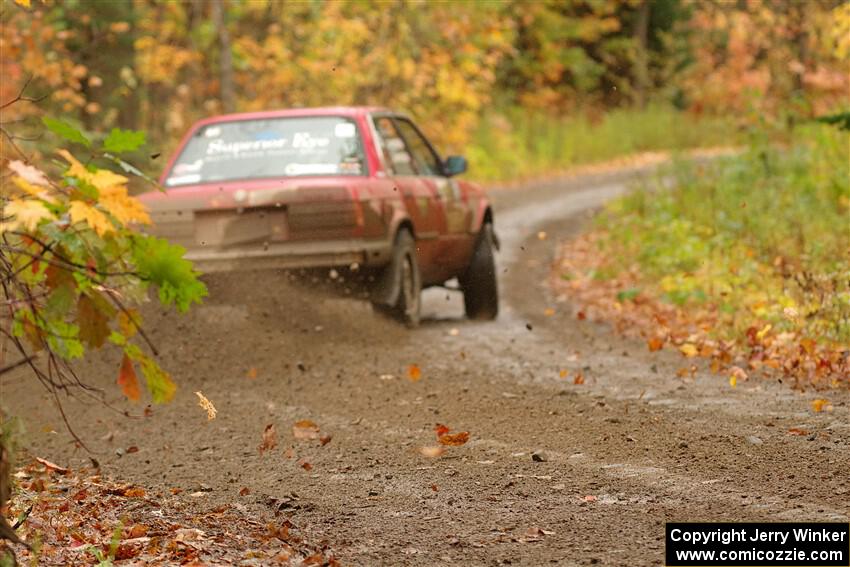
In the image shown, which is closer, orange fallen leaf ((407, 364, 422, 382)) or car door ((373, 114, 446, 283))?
orange fallen leaf ((407, 364, 422, 382))

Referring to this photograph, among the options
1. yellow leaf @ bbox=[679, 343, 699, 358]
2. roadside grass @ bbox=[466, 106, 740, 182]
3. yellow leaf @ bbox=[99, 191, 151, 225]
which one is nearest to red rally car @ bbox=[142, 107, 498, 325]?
yellow leaf @ bbox=[679, 343, 699, 358]

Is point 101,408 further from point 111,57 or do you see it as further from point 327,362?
point 111,57

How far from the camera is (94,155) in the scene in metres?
4.51

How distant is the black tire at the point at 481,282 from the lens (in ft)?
40.2

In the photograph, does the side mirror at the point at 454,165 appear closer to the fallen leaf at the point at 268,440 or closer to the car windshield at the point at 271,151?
the car windshield at the point at 271,151

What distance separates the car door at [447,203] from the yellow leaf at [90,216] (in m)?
7.11

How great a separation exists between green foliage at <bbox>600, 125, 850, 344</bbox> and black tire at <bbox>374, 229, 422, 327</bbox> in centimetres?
243

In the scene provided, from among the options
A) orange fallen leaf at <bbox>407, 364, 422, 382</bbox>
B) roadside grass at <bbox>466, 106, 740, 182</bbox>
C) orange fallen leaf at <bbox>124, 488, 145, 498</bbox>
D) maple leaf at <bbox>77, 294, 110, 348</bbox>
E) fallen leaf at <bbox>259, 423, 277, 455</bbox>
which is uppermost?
maple leaf at <bbox>77, 294, 110, 348</bbox>

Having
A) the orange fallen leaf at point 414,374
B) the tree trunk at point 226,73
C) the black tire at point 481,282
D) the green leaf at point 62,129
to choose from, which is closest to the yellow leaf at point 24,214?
the green leaf at point 62,129

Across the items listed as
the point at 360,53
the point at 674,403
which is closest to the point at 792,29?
the point at 360,53

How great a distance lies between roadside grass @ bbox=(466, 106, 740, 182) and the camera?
31.6m

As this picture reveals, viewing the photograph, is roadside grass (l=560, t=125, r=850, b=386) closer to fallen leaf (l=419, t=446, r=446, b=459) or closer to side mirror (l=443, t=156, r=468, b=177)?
side mirror (l=443, t=156, r=468, b=177)

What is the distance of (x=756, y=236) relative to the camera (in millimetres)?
13203

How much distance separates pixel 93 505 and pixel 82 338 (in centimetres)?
164
